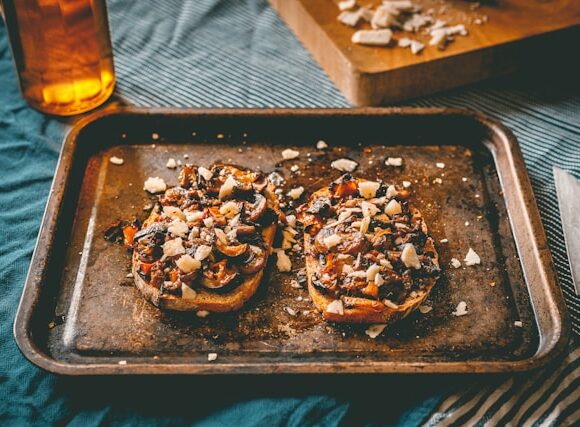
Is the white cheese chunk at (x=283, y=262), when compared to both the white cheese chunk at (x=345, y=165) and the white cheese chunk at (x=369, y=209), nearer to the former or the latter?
the white cheese chunk at (x=369, y=209)

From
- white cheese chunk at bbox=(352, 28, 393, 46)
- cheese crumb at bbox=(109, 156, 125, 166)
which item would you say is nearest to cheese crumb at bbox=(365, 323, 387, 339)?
cheese crumb at bbox=(109, 156, 125, 166)

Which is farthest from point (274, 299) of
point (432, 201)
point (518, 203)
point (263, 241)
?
point (518, 203)

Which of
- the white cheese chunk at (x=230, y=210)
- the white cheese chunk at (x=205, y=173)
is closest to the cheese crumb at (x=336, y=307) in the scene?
the white cheese chunk at (x=230, y=210)

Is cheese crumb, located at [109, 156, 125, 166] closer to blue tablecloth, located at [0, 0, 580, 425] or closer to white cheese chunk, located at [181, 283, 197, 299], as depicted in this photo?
blue tablecloth, located at [0, 0, 580, 425]

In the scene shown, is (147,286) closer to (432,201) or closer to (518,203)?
(432,201)

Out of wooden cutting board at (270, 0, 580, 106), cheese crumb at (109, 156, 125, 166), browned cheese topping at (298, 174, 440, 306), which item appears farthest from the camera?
wooden cutting board at (270, 0, 580, 106)
